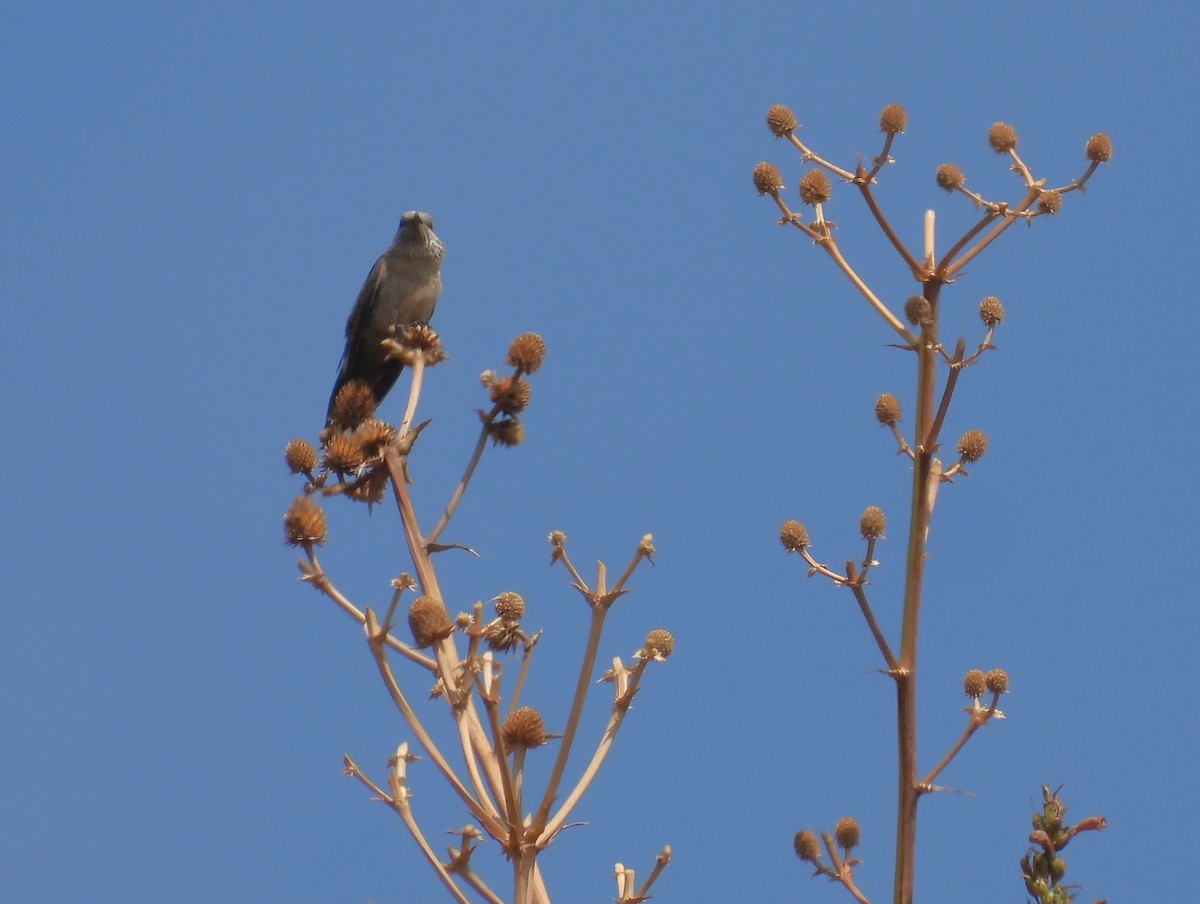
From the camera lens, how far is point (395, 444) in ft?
16.7

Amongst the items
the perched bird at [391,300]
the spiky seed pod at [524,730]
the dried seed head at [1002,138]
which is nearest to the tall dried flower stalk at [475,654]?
the spiky seed pod at [524,730]

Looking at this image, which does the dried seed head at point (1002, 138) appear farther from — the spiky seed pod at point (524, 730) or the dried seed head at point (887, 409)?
the spiky seed pod at point (524, 730)

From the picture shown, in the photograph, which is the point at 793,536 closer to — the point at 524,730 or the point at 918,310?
the point at 918,310

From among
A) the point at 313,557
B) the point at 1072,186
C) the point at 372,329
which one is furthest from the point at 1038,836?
the point at 372,329

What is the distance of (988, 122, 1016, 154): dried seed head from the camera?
270 inches

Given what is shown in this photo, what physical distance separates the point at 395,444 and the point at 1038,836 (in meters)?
2.36

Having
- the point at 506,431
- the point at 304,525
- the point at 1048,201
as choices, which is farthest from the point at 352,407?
the point at 1048,201

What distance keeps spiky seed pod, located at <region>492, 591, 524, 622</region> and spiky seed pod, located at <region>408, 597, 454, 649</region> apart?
219 millimetres

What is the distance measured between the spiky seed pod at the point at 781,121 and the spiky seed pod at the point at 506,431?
257 cm

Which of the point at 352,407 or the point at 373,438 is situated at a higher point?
the point at 352,407

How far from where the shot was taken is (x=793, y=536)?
5848 mm

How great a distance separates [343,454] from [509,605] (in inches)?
36.7

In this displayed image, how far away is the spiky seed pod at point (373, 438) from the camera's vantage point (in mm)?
5090

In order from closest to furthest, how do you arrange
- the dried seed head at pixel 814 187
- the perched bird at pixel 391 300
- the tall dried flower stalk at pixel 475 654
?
1. the tall dried flower stalk at pixel 475 654
2. the dried seed head at pixel 814 187
3. the perched bird at pixel 391 300
